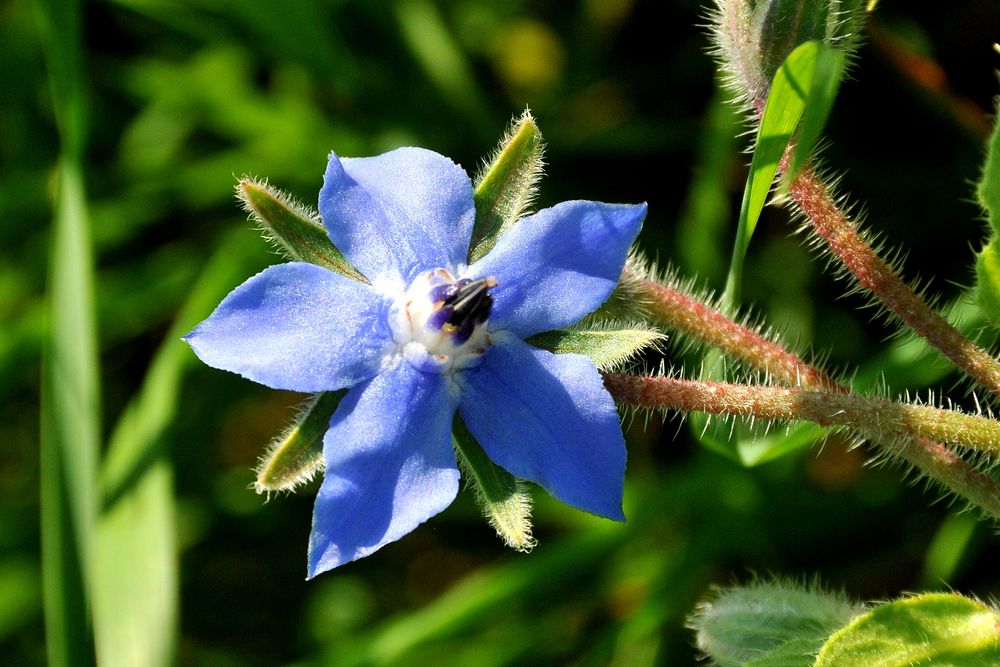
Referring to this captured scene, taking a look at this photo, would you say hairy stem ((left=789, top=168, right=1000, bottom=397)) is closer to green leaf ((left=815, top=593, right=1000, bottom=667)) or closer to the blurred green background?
green leaf ((left=815, top=593, right=1000, bottom=667))

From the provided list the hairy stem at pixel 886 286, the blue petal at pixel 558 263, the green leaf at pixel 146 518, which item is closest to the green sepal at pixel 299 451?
the blue petal at pixel 558 263

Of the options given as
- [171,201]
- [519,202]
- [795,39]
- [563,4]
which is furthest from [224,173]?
[795,39]

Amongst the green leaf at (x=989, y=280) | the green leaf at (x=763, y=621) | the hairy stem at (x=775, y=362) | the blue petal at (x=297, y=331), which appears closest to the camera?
the blue petal at (x=297, y=331)

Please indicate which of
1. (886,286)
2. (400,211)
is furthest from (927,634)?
(400,211)

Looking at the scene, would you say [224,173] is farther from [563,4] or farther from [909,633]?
[909,633]

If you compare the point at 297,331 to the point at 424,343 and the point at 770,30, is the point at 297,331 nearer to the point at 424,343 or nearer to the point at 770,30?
the point at 424,343

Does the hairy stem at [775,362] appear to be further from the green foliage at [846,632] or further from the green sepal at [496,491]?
the green sepal at [496,491]
